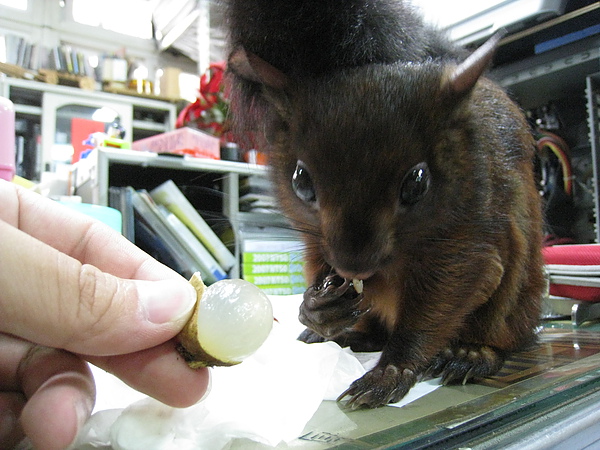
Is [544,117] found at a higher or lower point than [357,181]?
higher

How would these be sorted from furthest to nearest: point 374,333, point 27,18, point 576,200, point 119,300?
point 27,18, point 576,200, point 374,333, point 119,300

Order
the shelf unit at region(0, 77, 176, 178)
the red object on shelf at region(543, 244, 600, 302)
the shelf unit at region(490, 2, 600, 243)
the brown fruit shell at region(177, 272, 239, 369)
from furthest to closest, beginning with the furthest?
1. the shelf unit at region(0, 77, 176, 178)
2. the shelf unit at region(490, 2, 600, 243)
3. the red object on shelf at region(543, 244, 600, 302)
4. the brown fruit shell at region(177, 272, 239, 369)

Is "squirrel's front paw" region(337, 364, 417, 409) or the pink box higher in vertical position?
the pink box

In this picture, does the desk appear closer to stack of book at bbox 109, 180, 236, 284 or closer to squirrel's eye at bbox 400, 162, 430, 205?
squirrel's eye at bbox 400, 162, 430, 205

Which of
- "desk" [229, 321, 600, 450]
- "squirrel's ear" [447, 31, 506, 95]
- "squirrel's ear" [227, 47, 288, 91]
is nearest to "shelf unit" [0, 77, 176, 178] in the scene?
"squirrel's ear" [227, 47, 288, 91]

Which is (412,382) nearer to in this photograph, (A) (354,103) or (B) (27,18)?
(A) (354,103)

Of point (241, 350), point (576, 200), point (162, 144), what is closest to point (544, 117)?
point (576, 200)

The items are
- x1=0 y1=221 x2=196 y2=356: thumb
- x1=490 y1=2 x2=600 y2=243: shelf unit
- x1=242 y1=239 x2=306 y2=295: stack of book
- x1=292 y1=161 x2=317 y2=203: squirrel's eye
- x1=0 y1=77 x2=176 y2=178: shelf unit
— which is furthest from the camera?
x1=0 y1=77 x2=176 y2=178: shelf unit

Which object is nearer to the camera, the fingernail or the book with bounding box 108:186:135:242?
the fingernail
